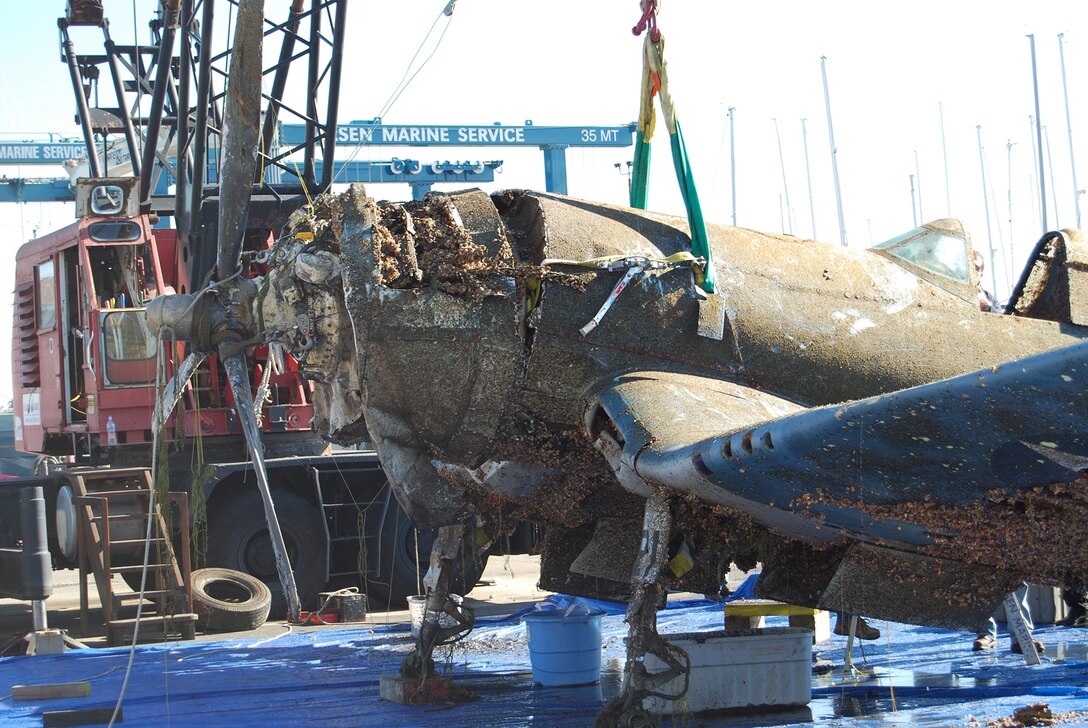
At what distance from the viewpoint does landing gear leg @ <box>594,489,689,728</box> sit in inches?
195

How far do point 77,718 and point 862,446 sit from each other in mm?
4141

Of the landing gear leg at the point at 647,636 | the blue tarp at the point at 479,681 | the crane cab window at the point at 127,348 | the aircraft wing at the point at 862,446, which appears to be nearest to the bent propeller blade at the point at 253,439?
the blue tarp at the point at 479,681

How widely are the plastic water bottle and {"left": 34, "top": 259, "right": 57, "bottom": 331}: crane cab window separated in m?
1.21

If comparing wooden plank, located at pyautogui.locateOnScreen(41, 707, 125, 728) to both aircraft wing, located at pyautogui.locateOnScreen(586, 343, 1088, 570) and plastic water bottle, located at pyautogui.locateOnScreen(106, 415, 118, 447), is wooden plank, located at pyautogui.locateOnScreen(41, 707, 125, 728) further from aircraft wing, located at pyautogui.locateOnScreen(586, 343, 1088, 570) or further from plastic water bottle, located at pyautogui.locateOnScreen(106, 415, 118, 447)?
plastic water bottle, located at pyautogui.locateOnScreen(106, 415, 118, 447)

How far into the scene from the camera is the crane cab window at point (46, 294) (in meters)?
11.2

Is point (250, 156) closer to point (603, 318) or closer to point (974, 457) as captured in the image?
point (603, 318)

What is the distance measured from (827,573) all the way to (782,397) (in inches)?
A: 34.3

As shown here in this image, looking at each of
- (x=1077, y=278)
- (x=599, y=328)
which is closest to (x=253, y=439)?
(x=599, y=328)

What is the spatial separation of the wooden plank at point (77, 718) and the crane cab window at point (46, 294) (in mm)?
6241

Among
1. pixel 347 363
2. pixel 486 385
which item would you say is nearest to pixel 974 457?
pixel 486 385

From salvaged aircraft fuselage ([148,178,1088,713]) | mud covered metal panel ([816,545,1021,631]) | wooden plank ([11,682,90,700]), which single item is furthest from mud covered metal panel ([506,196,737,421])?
wooden plank ([11,682,90,700])

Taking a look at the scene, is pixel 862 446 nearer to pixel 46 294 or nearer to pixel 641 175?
pixel 641 175

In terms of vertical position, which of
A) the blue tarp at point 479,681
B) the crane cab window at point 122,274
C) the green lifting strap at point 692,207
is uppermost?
the crane cab window at point 122,274

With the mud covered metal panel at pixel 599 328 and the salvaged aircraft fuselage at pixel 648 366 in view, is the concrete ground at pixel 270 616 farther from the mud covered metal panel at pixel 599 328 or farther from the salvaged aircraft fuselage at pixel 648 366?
the mud covered metal panel at pixel 599 328
